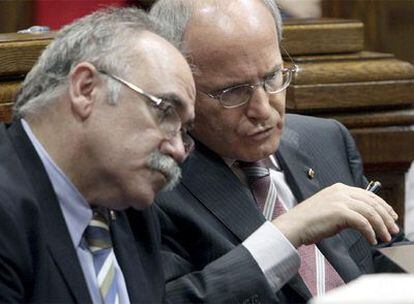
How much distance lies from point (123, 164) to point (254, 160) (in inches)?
17.2

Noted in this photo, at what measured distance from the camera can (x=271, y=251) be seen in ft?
6.09

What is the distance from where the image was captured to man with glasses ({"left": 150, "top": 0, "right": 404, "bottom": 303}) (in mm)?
1853

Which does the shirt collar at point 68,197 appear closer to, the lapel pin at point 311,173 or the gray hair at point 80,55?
the gray hair at point 80,55

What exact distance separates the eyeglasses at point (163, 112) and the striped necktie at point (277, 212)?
0.39 m

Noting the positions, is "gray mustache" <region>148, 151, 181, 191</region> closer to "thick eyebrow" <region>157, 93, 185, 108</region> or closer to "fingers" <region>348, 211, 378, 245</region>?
"thick eyebrow" <region>157, 93, 185, 108</region>

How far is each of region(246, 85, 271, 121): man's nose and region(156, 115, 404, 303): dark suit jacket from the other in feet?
0.37

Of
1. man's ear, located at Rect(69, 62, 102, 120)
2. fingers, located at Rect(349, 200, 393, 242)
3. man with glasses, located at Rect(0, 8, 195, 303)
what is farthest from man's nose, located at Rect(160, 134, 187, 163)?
fingers, located at Rect(349, 200, 393, 242)

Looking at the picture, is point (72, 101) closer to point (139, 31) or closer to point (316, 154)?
point (139, 31)

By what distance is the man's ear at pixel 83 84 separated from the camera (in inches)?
63.4

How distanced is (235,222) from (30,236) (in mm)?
510

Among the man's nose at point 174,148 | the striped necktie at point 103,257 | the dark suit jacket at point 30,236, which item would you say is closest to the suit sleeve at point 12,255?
the dark suit jacket at point 30,236

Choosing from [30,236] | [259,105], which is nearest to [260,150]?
[259,105]

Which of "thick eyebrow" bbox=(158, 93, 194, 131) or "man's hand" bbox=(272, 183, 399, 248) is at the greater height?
"thick eyebrow" bbox=(158, 93, 194, 131)

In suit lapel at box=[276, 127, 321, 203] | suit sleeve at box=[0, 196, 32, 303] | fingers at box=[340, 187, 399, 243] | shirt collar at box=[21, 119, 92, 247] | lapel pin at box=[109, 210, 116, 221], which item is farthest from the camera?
suit lapel at box=[276, 127, 321, 203]
